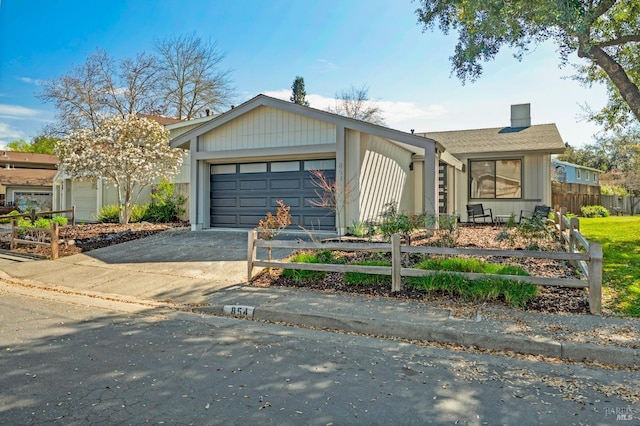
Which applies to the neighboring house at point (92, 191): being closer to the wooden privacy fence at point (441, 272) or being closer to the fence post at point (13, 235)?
the fence post at point (13, 235)

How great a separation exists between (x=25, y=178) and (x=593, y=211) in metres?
41.4

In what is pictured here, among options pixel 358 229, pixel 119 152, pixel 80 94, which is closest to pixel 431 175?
pixel 358 229

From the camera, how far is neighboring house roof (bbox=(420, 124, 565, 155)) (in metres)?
16.1

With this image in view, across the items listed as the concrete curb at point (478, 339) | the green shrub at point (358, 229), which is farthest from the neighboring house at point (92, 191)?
the concrete curb at point (478, 339)

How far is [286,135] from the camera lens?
1261 centimetres

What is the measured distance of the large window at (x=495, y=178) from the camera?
1678 centimetres

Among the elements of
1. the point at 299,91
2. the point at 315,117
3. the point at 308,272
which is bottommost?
the point at 308,272

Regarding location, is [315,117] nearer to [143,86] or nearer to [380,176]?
[380,176]

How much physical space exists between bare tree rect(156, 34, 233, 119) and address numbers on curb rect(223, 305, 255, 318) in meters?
28.3

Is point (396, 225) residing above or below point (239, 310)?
above

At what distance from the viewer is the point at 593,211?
904 inches

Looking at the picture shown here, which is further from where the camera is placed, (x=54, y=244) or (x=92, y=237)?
(x=92, y=237)

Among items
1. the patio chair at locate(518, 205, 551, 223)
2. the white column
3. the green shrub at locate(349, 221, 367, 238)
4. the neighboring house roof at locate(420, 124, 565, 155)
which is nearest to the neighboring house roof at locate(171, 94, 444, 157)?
the white column

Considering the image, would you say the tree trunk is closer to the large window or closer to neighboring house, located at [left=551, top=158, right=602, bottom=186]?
the large window
